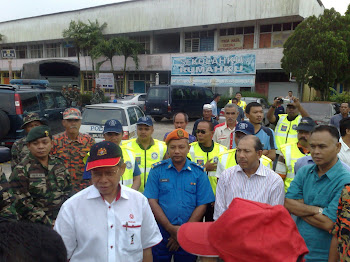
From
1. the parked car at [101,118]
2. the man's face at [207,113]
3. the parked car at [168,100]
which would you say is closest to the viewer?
the man's face at [207,113]

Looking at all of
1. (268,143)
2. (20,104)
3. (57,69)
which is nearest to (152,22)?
(57,69)

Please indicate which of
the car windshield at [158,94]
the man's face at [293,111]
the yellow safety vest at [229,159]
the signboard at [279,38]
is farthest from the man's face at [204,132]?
the signboard at [279,38]

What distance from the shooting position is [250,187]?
2527mm

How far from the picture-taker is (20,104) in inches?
285

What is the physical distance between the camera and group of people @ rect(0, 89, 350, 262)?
1.29 metres

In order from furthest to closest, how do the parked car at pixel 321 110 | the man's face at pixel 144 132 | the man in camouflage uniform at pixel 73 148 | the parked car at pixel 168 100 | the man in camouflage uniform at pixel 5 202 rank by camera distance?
the parked car at pixel 168 100, the parked car at pixel 321 110, the man's face at pixel 144 132, the man in camouflage uniform at pixel 73 148, the man in camouflage uniform at pixel 5 202

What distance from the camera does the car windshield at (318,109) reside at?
10.1 metres

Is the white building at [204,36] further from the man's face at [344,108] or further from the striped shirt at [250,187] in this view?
the striped shirt at [250,187]

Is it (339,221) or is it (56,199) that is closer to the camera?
(339,221)

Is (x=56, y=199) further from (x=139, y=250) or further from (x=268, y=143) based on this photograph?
(x=268, y=143)

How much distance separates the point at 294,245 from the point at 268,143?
127 inches

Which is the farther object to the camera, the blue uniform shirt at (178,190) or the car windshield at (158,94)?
the car windshield at (158,94)

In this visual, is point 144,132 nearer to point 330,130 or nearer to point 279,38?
point 330,130

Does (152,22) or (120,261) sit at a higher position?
(152,22)
